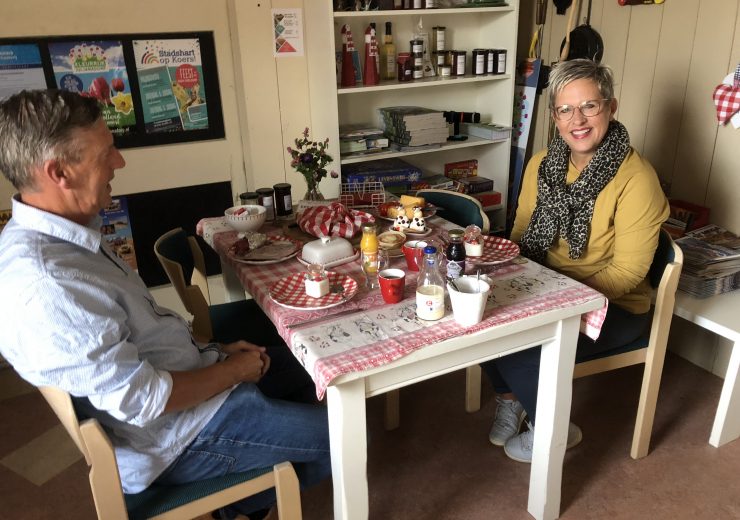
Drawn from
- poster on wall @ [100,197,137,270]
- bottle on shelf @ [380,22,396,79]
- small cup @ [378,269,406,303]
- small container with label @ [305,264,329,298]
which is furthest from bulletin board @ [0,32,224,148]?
small cup @ [378,269,406,303]

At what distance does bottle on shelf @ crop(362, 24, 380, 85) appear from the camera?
2.67m

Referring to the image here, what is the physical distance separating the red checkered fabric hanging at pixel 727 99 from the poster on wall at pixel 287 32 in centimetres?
170

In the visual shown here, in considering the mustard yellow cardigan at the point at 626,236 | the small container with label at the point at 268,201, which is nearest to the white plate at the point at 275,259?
the small container with label at the point at 268,201

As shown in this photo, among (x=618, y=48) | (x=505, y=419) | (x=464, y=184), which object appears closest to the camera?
(x=505, y=419)

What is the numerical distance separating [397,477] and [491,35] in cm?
221

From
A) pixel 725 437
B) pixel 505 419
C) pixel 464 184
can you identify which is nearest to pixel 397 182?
pixel 464 184

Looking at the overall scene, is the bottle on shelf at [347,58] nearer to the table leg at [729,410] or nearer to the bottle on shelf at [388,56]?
the bottle on shelf at [388,56]

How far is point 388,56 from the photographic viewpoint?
2816 millimetres

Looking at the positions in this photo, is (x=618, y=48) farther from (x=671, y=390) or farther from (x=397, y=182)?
(x=671, y=390)

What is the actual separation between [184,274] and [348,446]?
2.88 ft

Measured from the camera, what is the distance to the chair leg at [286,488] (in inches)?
50.9

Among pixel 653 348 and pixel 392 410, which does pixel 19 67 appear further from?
pixel 653 348

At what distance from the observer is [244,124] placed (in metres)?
2.71

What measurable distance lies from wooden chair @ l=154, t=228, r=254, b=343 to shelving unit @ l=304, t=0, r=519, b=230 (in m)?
0.93
